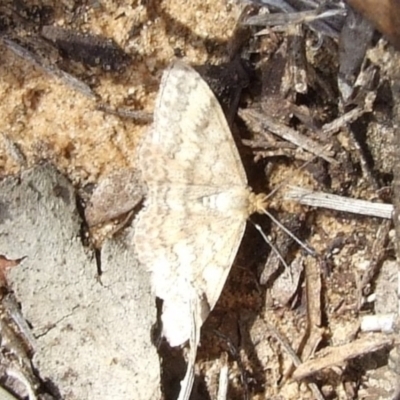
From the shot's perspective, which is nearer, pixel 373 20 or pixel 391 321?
pixel 373 20

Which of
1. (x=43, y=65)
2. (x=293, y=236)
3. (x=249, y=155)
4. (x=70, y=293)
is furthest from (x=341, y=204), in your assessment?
(x=43, y=65)

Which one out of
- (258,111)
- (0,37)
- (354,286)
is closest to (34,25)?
(0,37)

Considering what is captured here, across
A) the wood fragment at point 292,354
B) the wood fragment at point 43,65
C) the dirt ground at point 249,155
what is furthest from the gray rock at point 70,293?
the wood fragment at point 292,354

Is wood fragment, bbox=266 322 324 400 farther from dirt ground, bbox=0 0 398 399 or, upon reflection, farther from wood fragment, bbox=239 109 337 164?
wood fragment, bbox=239 109 337 164

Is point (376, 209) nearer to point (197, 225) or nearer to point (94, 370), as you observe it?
point (197, 225)

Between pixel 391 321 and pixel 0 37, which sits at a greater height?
pixel 0 37

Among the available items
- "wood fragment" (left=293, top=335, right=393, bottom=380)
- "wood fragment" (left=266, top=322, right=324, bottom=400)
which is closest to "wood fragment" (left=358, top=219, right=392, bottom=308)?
"wood fragment" (left=293, top=335, right=393, bottom=380)

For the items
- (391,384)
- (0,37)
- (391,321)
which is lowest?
(391,384)

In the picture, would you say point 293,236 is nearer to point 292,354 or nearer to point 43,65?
point 292,354

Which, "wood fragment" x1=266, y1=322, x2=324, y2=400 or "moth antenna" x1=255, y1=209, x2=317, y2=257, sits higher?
"moth antenna" x1=255, y1=209, x2=317, y2=257
